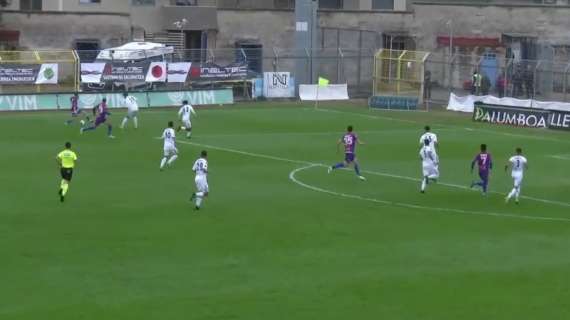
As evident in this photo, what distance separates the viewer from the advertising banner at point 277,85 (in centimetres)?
7456

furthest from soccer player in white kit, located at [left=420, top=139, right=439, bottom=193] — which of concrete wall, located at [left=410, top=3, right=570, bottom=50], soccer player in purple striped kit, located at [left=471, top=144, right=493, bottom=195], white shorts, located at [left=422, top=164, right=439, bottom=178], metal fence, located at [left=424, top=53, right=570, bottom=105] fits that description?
concrete wall, located at [left=410, top=3, right=570, bottom=50]

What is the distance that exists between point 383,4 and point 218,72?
2402cm

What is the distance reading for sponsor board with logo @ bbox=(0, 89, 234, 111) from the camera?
2557 inches

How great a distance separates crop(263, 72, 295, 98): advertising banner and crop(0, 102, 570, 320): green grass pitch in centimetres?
2155

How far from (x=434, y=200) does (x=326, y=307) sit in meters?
14.9

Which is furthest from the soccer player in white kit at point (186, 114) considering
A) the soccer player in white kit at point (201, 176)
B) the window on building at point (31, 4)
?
the window on building at point (31, 4)

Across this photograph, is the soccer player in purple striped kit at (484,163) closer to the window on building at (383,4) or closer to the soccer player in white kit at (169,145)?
the soccer player in white kit at (169,145)

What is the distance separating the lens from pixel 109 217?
32.8 m

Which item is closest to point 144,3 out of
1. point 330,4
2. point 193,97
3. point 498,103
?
point 330,4

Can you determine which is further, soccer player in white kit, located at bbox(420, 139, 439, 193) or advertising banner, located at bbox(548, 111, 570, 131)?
advertising banner, located at bbox(548, 111, 570, 131)

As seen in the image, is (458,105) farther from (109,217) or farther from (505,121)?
(109,217)

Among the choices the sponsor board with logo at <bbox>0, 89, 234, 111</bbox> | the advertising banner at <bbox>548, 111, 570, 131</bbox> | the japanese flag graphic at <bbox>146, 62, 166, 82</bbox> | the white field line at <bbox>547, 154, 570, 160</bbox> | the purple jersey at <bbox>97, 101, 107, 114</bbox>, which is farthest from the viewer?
the japanese flag graphic at <bbox>146, 62, 166, 82</bbox>

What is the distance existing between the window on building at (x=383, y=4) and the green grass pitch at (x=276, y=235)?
41.5m

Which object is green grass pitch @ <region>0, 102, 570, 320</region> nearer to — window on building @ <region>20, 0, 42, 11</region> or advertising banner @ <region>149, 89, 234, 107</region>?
advertising banner @ <region>149, 89, 234, 107</region>
